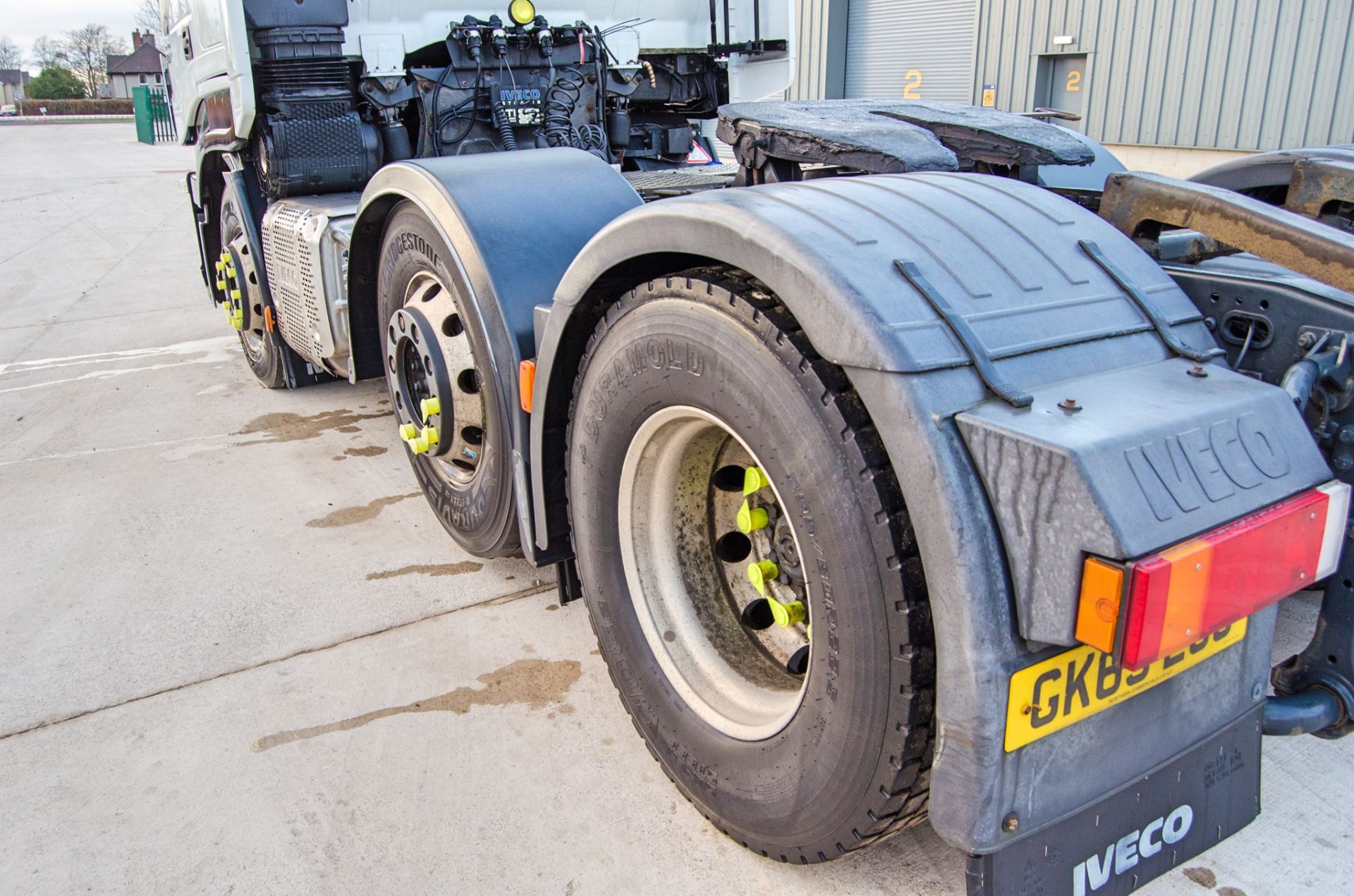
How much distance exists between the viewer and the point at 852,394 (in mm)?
1579

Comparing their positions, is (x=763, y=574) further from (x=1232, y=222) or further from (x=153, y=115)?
(x=153, y=115)

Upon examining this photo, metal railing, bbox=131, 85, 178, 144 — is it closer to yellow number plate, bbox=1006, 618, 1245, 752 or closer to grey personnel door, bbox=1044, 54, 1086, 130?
grey personnel door, bbox=1044, 54, 1086, 130

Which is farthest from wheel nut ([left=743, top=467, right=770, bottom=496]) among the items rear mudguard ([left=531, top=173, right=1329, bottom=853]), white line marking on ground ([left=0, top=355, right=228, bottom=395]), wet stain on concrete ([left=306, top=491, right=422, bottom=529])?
white line marking on ground ([left=0, top=355, right=228, bottom=395])

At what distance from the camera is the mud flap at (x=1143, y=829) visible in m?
1.50

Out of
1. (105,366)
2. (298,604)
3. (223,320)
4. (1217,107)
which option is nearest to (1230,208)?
(298,604)

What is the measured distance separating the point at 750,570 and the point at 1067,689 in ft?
2.41

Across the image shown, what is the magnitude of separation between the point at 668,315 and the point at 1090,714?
1.01 meters

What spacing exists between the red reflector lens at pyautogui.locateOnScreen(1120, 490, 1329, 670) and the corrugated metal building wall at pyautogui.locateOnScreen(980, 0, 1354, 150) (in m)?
9.83

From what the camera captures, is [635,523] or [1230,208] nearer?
[1230,208]

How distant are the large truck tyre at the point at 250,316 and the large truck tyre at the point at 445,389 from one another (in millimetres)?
2047

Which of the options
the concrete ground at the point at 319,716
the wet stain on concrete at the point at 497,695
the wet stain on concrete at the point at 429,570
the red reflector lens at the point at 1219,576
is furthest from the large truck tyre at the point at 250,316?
the red reflector lens at the point at 1219,576

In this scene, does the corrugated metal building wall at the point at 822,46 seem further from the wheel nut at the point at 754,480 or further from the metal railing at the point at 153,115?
the metal railing at the point at 153,115

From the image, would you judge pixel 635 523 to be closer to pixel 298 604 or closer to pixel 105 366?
pixel 298 604

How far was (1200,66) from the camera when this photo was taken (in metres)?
10.2
